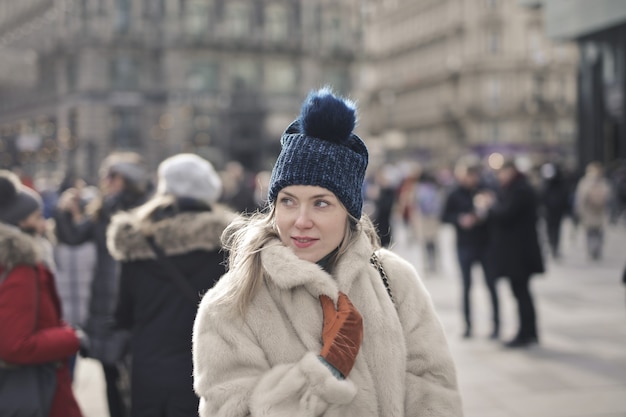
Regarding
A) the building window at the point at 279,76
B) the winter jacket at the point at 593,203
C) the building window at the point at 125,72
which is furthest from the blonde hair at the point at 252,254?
the building window at the point at 279,76

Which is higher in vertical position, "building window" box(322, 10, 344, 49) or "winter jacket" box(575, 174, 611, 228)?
"building window" box(322, 10, 344, 49)

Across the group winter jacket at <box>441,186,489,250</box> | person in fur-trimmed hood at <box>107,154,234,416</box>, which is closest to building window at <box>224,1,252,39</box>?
winter jacket at <box>441,186,489,250</box>

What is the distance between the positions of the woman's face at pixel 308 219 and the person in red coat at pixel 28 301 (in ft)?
5.19

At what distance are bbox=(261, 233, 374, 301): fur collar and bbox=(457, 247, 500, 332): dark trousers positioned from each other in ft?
20.4

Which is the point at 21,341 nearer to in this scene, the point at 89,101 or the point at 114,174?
the point at 114,174

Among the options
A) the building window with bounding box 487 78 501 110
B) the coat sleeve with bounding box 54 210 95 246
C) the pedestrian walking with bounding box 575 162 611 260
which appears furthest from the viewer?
the building window with bounding box 487 78 501 110

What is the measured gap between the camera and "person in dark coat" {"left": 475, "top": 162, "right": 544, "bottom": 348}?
7.93 meters

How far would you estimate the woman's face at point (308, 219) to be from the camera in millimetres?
2385

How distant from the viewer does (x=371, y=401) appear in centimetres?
233

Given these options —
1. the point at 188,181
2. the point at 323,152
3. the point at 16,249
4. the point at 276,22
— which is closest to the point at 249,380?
the point at 323,152

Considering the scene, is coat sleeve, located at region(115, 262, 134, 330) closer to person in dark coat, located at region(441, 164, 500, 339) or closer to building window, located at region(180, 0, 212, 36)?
person in dark coat, located at region(441, 164, 500, 339)

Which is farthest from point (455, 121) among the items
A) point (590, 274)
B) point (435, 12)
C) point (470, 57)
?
point (590, 274)

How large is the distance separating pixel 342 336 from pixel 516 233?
6.24 m

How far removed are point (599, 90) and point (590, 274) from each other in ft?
45.0
